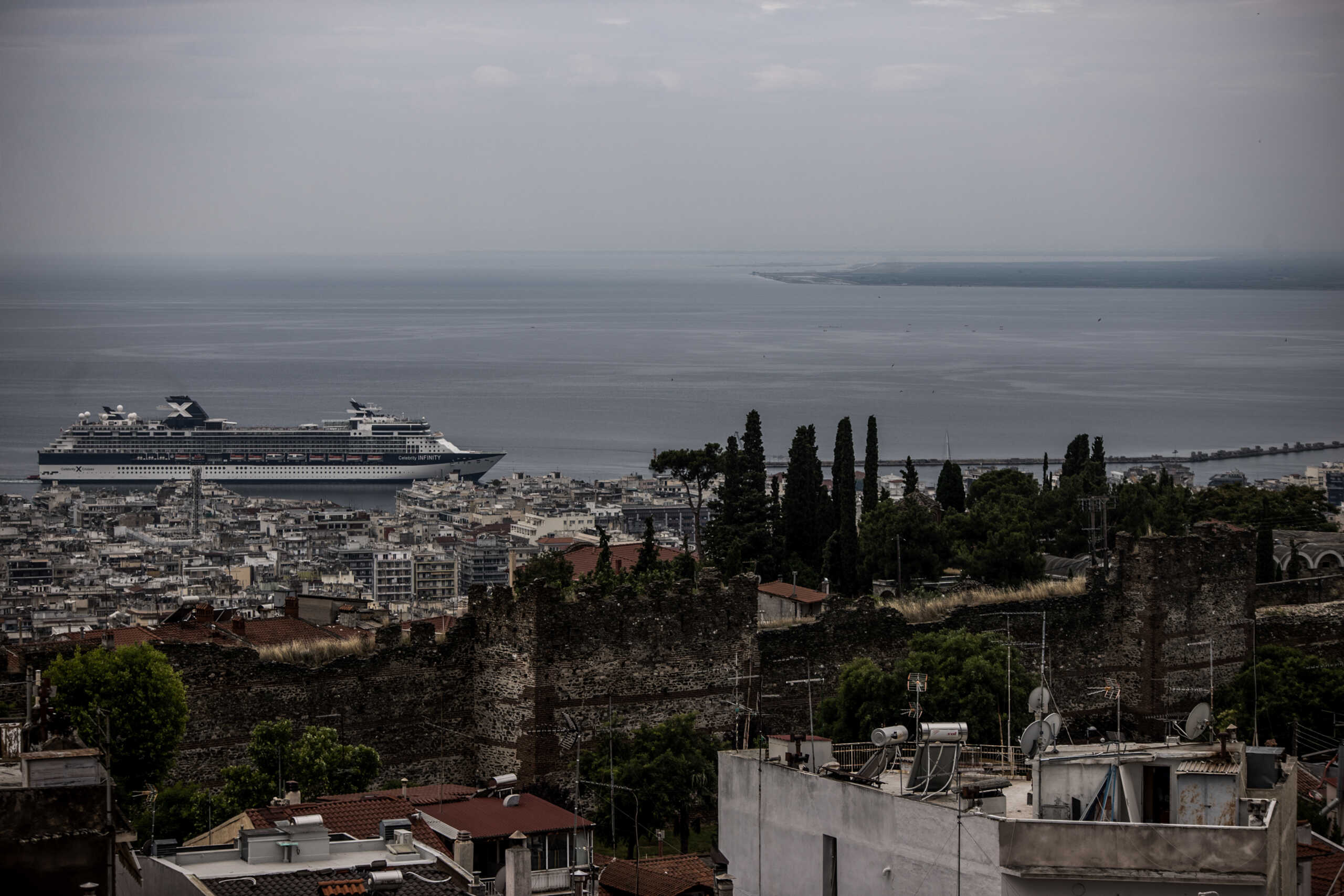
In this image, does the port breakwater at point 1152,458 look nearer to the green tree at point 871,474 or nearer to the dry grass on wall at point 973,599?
the green tree at point 871,474

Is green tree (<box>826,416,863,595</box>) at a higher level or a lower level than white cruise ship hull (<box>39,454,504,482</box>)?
higher

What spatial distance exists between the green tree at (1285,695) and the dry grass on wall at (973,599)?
8.08ft

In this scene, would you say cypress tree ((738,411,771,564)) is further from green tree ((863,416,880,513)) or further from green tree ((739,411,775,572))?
green tree ((863,416,880,513))

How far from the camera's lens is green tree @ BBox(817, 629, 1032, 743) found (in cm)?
2481

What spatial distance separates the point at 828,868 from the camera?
13.7m

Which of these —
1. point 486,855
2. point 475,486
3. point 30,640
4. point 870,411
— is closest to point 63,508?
point 475,486

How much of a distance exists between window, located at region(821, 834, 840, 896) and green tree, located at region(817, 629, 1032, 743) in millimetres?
10456

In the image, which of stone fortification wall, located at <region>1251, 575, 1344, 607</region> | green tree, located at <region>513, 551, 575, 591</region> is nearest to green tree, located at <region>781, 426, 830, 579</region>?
green tree, located at <region>513, 551, 575, 591</region>

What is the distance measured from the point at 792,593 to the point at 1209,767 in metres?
19.4

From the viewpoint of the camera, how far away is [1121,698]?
94.3 ft

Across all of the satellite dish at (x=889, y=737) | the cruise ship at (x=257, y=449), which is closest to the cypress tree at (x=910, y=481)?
the satellite dish at (x=889, y=737)

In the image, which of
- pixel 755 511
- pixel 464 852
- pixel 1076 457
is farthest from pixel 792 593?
pixel 1076 457

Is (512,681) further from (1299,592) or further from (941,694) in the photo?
(1299,592)

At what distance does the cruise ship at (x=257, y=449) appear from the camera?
15438cm
